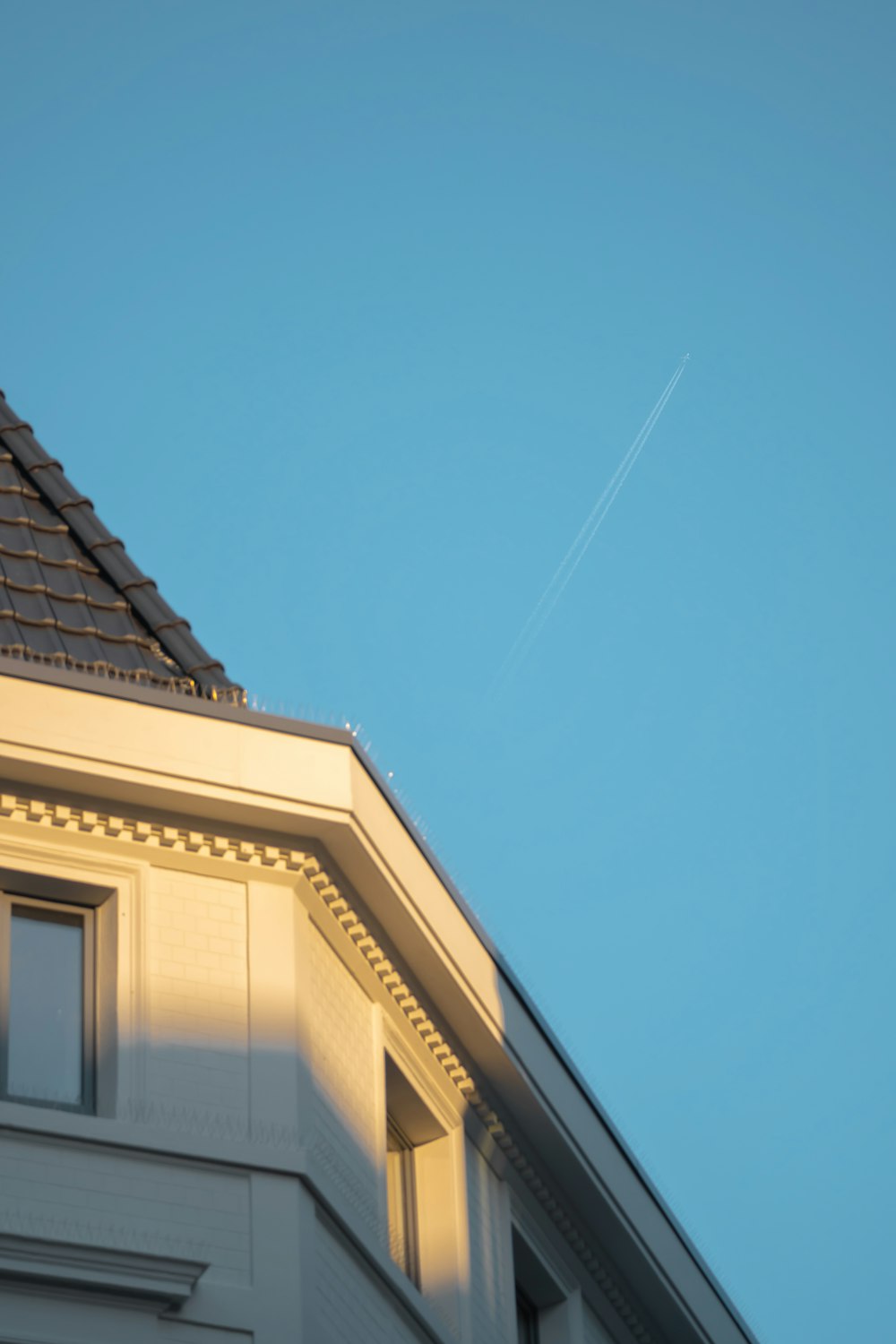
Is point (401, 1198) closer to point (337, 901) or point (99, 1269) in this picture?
point (337, 901)

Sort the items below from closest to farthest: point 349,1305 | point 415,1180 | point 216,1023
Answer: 1. point 349,1305
2. point 216,1023
3. point 415,1180

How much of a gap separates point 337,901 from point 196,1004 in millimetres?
1891

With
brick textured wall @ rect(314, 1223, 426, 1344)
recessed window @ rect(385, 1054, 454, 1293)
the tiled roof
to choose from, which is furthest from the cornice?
the tiled roof

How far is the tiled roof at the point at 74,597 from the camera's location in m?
19.4

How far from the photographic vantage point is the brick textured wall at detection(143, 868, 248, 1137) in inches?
671

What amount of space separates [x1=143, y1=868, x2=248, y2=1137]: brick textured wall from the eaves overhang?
0.72 m

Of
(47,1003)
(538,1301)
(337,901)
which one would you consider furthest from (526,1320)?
(47,1003)

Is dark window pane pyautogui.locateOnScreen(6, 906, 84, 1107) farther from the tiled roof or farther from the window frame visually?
the window frame

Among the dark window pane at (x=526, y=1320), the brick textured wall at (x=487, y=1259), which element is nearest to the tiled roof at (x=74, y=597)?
the brick textured wall at (x=487, y=1259)

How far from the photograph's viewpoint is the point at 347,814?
61.0 feet

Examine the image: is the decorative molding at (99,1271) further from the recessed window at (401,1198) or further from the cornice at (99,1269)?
the recessed window at (401,1198)

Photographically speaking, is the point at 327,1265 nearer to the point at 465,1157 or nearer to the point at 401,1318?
the point at 401,1318

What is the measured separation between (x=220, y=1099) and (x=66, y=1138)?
1.36 m

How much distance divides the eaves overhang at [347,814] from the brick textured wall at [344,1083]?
0.72 metres
